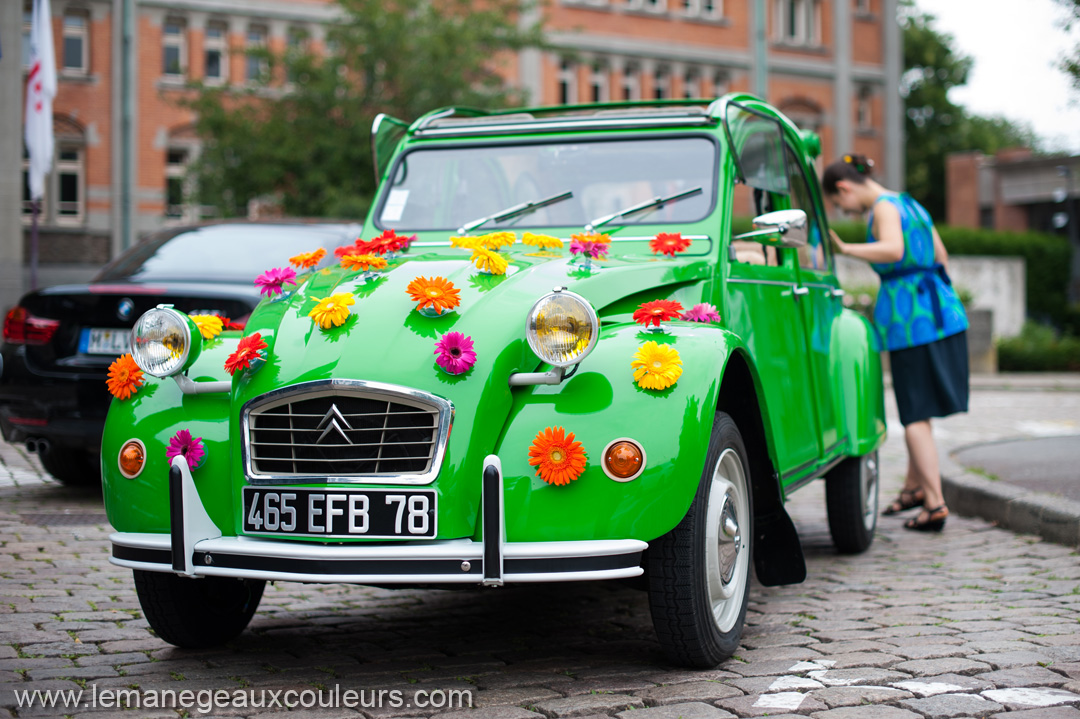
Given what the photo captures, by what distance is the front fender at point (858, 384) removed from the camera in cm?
604

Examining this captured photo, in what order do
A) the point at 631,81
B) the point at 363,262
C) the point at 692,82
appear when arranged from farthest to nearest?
the point at 692,82 < the point at 631,81 < the point at 363,262

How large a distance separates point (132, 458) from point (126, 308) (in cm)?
351

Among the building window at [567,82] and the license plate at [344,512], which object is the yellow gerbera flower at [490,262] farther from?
the building window at [567,82]

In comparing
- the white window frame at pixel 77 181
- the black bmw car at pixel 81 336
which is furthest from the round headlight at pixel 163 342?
the white window frame at pixel 77 181

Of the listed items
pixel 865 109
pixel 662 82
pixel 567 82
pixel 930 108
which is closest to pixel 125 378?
pixel 567 82

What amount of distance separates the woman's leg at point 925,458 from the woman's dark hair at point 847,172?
147 cm

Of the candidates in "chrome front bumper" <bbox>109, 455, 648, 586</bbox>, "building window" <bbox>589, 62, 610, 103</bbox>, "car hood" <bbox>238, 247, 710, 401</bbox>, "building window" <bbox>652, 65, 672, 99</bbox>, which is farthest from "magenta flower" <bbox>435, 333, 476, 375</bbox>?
"building window" <bbox>652, 65, 672, 99</bbox>

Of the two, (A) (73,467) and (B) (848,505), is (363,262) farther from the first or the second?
(A) (73,467)

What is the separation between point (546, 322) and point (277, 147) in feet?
70.2

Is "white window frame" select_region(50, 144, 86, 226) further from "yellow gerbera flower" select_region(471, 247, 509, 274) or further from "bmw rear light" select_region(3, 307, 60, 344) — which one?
"yellow gerbera flower" select_region(471, 247, 509, 274)

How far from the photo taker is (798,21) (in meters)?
44.0

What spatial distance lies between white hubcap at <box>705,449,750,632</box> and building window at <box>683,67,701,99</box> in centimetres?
3880

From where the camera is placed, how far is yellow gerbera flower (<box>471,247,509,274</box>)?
4.12 meters

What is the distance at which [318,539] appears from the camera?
355cm
